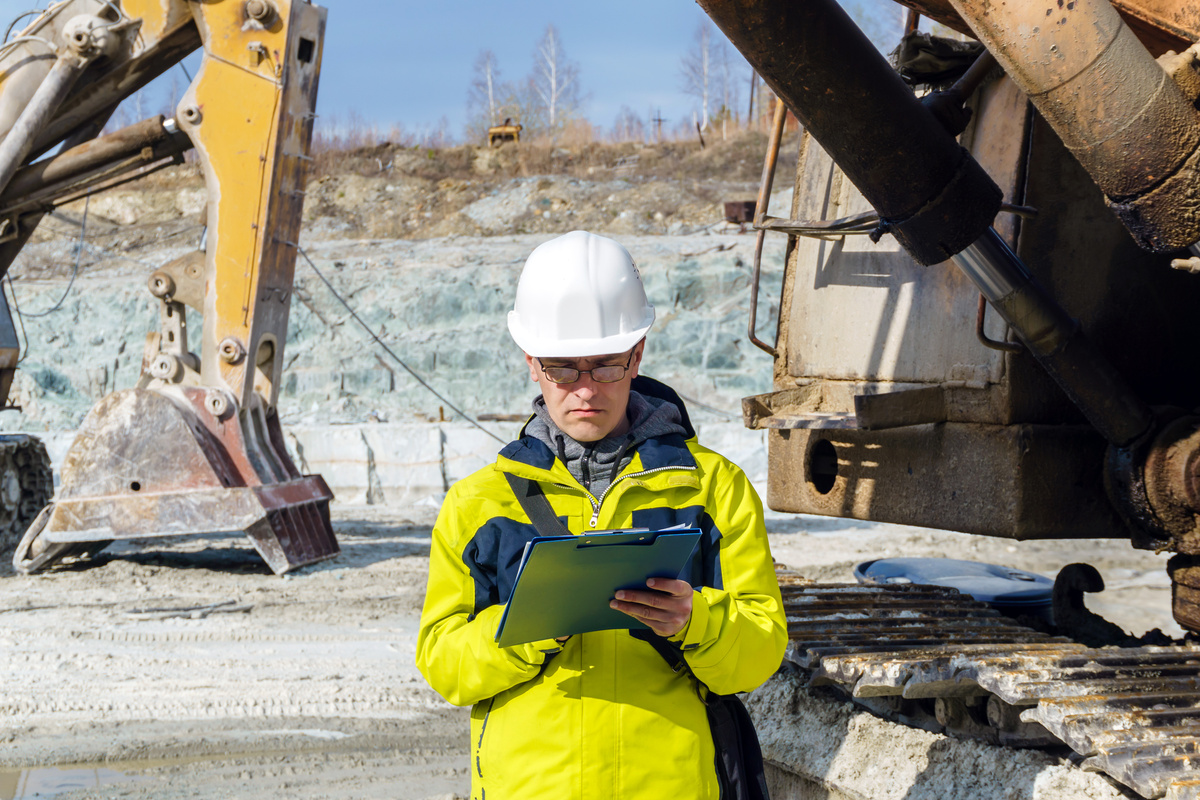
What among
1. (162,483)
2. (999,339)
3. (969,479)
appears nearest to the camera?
(999,339)

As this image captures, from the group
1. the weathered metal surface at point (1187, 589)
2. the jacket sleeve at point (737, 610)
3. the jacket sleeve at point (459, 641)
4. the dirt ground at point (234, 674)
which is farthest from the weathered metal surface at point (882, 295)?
the dirt ground at point (234, 674)

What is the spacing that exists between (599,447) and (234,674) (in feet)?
14.3

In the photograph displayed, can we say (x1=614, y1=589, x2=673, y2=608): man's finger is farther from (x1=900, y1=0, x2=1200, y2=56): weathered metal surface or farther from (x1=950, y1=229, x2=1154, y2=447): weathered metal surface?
(x1=950, y1=229, x2=1154, y2=447): weathered metal surface

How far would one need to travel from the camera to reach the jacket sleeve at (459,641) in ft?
5.78

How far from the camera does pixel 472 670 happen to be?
1.80 metres

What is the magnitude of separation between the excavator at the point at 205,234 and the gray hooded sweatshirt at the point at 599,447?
6472 millimetres

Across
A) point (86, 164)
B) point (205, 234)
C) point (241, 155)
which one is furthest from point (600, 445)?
point (86, 164)

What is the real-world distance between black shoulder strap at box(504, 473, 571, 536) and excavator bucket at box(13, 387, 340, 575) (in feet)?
21.3

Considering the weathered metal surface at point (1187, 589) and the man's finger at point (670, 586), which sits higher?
the man's finger at point (670, 586)

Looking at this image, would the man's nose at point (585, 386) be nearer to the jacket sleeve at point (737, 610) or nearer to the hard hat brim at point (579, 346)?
the hard hat brim at point (579, 346)

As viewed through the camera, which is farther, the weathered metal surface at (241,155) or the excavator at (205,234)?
the weathered metal surface at (241,155)

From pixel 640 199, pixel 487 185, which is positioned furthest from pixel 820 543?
pixel 487 185

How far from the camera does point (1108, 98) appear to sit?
7.27 feet

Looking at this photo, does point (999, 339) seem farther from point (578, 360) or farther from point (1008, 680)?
point (578, 360)
